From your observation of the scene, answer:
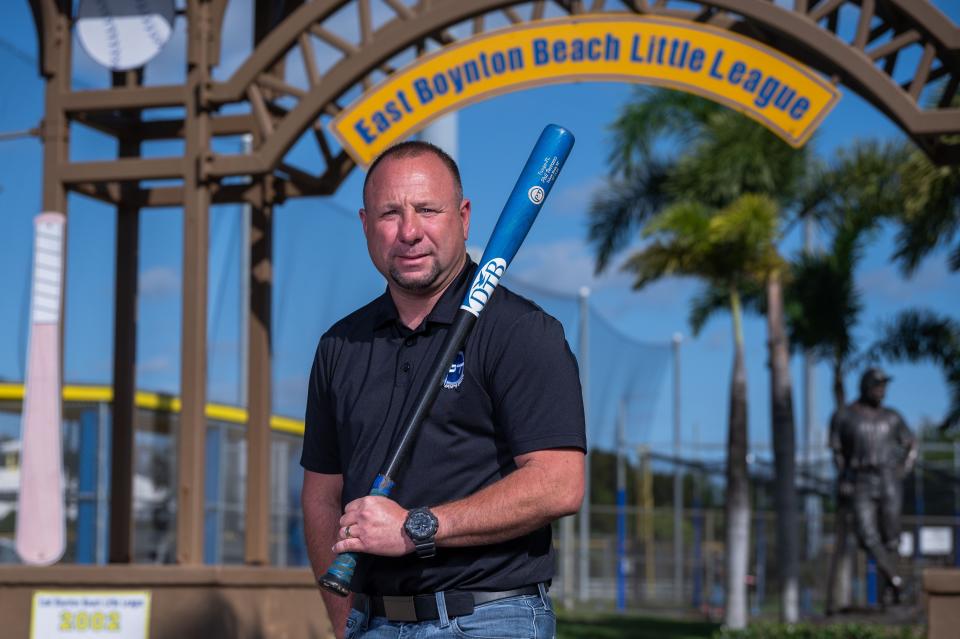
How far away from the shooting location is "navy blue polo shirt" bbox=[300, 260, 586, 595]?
2961mm

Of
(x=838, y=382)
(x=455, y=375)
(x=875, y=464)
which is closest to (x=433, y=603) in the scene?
(x=455, y=375)

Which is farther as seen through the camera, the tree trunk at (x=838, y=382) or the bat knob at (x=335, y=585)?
the tree trunk at (x=838, y=382)

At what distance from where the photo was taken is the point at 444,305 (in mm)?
3158

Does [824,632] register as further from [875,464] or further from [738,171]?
[738,171]

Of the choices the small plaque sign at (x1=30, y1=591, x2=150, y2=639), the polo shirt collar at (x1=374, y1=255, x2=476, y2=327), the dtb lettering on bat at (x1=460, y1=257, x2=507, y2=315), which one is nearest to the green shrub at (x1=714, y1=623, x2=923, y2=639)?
the small plaque sign at (x1=30, y1=591, x2=150, y2=639)

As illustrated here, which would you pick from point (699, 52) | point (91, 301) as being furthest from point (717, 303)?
point (699, 52)

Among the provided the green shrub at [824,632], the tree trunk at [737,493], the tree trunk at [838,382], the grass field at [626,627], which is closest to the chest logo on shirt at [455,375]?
the green shrub at [824,632]

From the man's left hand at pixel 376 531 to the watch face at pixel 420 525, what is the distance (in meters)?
0.01

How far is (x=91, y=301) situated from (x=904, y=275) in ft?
39.6

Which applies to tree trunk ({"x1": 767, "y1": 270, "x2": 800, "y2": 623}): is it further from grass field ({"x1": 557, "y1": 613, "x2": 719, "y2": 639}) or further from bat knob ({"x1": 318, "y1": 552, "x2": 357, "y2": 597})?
bat knob ({"x1": 318, "y1": 552, "x2": 357, "y2": 597})

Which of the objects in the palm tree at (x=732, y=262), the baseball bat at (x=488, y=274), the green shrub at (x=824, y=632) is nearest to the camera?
the baseball bat at (x=488, y=274)

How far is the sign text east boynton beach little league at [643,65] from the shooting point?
8828 mm

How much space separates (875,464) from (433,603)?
1215cm

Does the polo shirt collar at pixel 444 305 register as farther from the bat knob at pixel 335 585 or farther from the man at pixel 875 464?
the man at pixel 875 464
